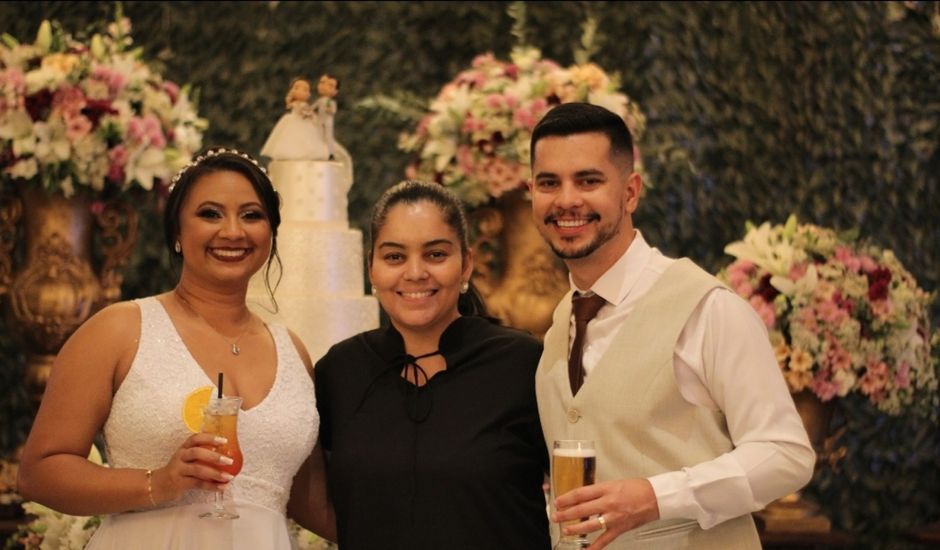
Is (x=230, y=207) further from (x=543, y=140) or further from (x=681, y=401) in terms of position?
(x=681, y=401)

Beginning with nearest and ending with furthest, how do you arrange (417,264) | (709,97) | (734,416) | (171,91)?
1. (734,416)
2. (417,264)
3. (171,91)
4. (709,97)

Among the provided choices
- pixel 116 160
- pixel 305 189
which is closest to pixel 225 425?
pixel 305 189

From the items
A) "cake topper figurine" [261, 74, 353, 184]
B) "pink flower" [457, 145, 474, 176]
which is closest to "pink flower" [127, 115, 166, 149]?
"cake topper figurine" [261, 74, 353, 184]

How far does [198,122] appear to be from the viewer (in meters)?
5.25

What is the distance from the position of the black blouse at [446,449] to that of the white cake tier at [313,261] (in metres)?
1.44

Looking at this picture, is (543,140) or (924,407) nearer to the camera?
(543,140)

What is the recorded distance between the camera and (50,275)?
4957 millimetres

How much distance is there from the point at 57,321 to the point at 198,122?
91 centimetres

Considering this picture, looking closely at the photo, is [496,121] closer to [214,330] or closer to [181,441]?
[214,330]

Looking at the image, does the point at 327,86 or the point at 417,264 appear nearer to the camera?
the point at 417,264

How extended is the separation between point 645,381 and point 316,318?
2001 mm

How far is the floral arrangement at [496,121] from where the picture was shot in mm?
5043

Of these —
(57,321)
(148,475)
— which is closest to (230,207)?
(148,475)

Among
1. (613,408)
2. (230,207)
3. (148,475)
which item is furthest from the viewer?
(230,207)
